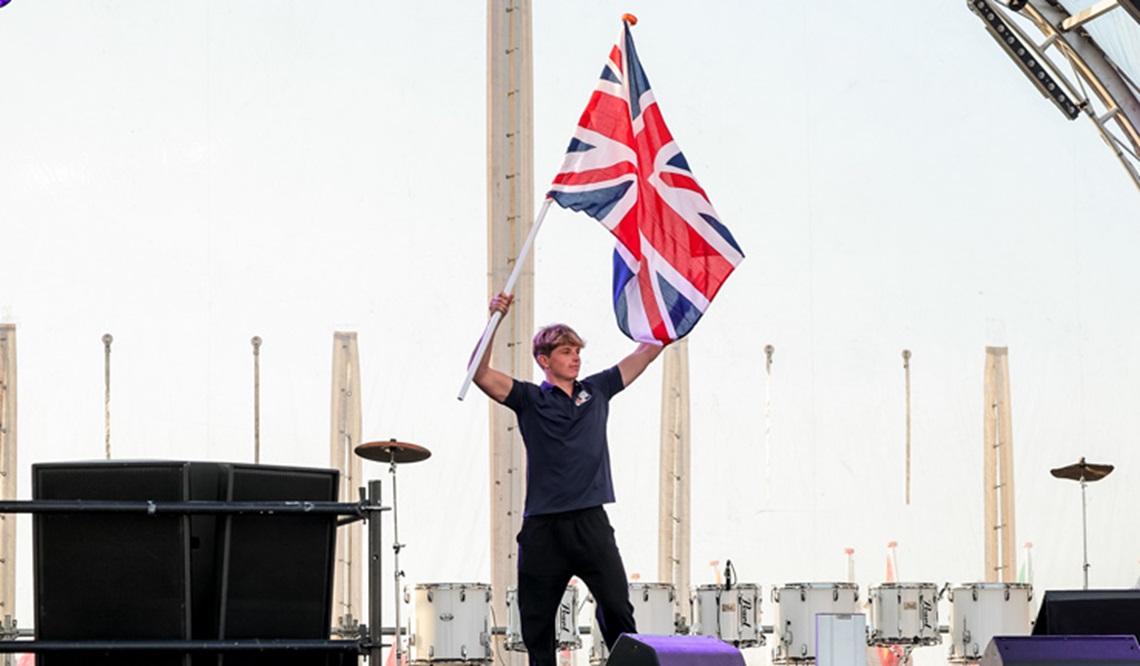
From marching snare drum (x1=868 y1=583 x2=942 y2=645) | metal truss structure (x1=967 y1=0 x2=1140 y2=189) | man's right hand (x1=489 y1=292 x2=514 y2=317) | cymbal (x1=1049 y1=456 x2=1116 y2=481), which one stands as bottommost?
marching snare drum (x1=868 y1=583 x2=942 y2=645)

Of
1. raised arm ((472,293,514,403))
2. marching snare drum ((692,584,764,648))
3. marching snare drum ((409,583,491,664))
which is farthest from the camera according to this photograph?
marching snare drum ((692,584,764,648))

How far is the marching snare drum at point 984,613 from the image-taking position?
10969 millimetres

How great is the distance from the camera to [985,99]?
12594 mm

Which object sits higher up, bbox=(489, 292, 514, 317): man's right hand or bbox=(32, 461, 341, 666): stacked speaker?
bbox=(489, 292, 514, 317): man's right hand

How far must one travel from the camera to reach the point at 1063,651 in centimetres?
430

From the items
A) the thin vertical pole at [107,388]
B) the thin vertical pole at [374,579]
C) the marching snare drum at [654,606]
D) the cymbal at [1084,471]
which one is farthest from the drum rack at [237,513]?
the cymbal at [1084,471]

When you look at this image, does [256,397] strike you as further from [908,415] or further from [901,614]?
[908,415]

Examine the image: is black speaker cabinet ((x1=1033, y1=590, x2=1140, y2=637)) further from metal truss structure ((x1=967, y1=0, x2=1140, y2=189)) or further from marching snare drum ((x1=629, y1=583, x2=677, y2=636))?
metal truss structure ((x1=967, y1=0, x2=1140, y2=189))

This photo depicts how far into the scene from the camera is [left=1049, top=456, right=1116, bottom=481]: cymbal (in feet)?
36.3

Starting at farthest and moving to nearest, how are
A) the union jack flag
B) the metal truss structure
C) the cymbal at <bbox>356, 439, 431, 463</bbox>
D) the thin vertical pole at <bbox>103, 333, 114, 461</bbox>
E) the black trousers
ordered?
the metal truss structure < the thin vertical pole at <bbox>103, 333, 114, 461</bbox> < the cymbal at <bbox>356, 439, 431, 463</bbox> < the union jack flag < the black trousers

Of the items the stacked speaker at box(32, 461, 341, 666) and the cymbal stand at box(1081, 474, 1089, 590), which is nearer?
the stacked speaker at box(32, 461, 341, 666)

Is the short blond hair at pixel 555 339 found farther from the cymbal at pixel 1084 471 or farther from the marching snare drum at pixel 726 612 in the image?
the cymbal at pixel 1084 471

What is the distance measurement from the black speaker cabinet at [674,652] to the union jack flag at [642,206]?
2.91 metres

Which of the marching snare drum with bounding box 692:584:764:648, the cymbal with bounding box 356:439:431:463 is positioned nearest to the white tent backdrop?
the marching snare drum with bounding box 692:584:764:648
